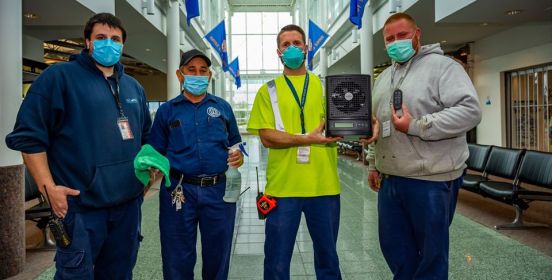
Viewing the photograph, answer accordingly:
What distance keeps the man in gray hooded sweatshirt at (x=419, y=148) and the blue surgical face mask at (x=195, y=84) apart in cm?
112


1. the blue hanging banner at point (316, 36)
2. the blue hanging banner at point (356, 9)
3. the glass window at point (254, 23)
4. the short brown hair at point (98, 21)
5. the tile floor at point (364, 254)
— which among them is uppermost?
the glass window at point (254, 23)

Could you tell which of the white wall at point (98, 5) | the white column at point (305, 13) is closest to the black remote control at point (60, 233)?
the white wall at point (98, 5)

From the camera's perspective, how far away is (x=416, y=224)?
2.18m

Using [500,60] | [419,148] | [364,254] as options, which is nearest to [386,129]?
[419,148]

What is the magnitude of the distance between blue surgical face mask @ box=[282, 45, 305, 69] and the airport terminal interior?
24 cm

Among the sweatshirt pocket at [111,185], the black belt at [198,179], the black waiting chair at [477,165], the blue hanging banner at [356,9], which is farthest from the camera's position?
the blue hanging banner at [356,9]

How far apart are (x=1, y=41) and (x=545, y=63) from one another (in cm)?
A: 1139

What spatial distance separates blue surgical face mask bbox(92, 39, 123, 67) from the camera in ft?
6.61

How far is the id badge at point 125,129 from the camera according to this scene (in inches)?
79.1

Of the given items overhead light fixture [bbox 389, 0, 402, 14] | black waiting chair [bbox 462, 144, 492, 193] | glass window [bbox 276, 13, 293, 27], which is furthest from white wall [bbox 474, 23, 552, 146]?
glass window [bbox 276, 13, 293, 27]

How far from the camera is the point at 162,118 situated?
2.45 metres

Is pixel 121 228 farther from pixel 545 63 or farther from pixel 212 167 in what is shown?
pixel 545 63

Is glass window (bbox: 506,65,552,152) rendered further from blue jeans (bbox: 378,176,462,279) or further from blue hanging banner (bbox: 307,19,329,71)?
blue jeans (bbox: 378,176,462,279)

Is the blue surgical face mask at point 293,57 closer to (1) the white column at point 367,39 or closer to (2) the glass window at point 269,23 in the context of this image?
(1) the white column at point 367,39
